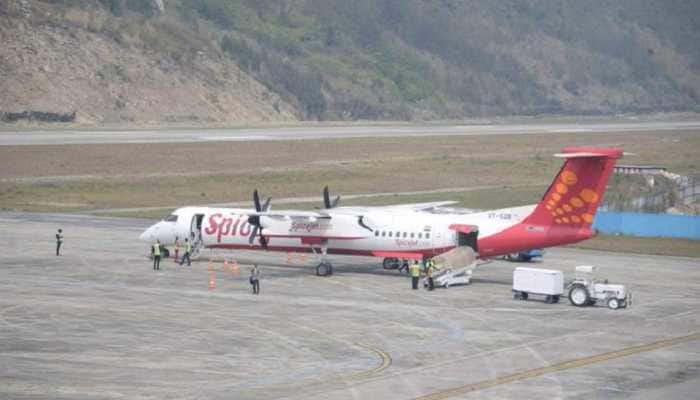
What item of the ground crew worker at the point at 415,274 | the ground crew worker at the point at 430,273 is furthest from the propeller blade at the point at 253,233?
the ground crew worker at the point at 430,273

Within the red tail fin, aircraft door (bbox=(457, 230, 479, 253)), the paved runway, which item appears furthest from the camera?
the paved runway

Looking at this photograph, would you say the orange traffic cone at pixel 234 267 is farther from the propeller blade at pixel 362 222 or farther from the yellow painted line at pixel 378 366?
the yellow painted line at pixel 378 366

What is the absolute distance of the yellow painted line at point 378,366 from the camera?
37750mm

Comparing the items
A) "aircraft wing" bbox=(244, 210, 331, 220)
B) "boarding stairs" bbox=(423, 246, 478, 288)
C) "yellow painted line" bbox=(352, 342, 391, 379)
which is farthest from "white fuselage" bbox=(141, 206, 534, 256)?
"yellow painted line" bbox=(352, 342, 391, 379)

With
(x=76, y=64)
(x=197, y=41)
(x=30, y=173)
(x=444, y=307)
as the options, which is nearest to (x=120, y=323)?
(x=444, y=307)

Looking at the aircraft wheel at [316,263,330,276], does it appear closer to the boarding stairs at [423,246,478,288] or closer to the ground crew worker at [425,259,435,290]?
the boarding stairs at [423,246,478,288]

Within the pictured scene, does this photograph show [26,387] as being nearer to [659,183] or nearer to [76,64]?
[659,183]

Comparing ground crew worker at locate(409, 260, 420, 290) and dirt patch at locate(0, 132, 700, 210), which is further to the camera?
dirt patch at locate(0, 132, 700, 210)

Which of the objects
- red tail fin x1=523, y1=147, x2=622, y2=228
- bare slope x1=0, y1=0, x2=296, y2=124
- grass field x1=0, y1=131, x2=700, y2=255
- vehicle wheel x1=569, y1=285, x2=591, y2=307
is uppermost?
bare slope x1=0, y1=0, x2=296, y2=124

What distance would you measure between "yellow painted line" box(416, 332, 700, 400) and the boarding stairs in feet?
43.7

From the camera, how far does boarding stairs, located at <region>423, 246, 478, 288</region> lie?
56.2 m

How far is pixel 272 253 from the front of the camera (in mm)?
69375

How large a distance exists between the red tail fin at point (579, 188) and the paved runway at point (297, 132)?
7683 centimetres

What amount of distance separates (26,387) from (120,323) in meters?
10.6
